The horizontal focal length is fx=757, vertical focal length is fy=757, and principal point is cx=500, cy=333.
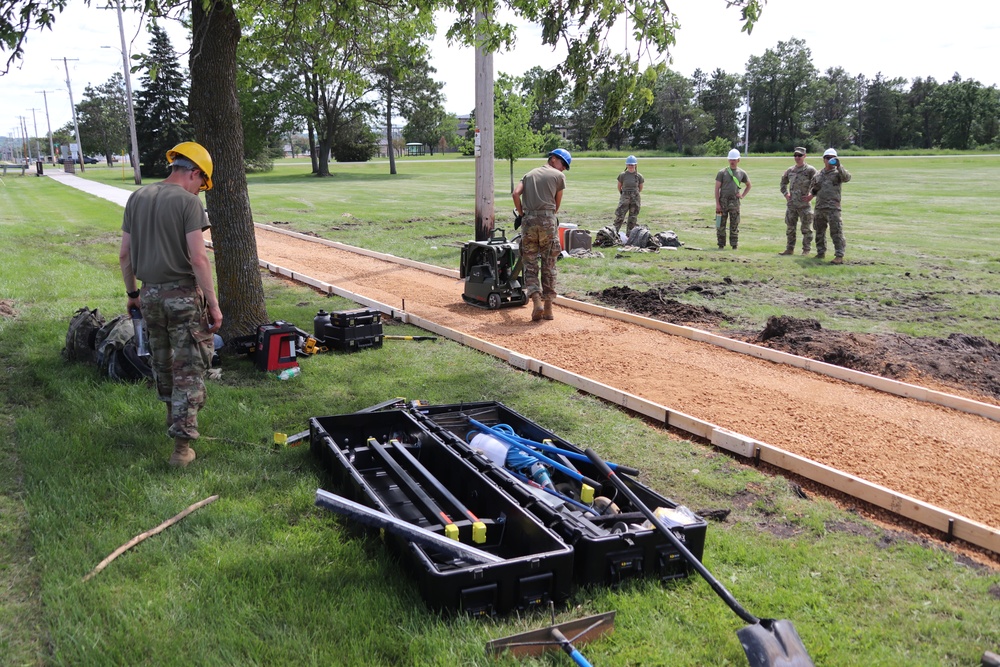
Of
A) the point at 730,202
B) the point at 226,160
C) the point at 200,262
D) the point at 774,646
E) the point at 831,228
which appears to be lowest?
the point at 774,646

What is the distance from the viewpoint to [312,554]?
167 inches

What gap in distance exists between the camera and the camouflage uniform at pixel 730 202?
55.2ft

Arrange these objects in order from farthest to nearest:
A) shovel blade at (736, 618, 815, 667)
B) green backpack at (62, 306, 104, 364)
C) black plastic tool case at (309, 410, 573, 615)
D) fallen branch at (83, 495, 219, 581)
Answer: green backpack at (62, 306, 104, 364), fallen branch at (83, 495, 219, 581), black plastic tool case at (309, 410, 573, 615), shovel blade at (736, 618, 815, 667)

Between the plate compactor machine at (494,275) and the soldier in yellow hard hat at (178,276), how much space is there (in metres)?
5.91

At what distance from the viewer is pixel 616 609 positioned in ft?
12.5

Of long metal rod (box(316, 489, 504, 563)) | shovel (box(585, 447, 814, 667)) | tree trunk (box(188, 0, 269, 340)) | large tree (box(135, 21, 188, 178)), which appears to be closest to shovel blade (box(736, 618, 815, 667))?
shovel (box(585, 447, 814, 667))

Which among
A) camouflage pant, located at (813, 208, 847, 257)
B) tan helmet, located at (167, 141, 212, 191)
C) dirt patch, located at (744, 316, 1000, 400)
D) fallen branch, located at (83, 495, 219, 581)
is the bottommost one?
dirt patch, located at (744, 316, 1000, 400)

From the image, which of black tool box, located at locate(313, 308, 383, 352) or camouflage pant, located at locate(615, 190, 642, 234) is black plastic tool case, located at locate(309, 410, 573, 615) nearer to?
black tool box, located at locate(313, 308, 383, 352)

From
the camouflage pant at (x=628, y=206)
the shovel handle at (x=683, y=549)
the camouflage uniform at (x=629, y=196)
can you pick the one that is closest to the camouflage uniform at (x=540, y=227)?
the shovel handle at (x=683, y=549)

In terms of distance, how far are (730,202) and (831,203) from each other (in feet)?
7.87

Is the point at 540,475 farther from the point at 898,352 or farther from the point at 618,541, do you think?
the point at 898,352

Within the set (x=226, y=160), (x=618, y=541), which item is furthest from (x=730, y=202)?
(x=618, y=541)

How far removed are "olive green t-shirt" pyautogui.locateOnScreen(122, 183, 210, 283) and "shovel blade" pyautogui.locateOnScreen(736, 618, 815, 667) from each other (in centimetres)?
429

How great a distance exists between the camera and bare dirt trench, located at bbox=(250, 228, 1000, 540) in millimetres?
5684
